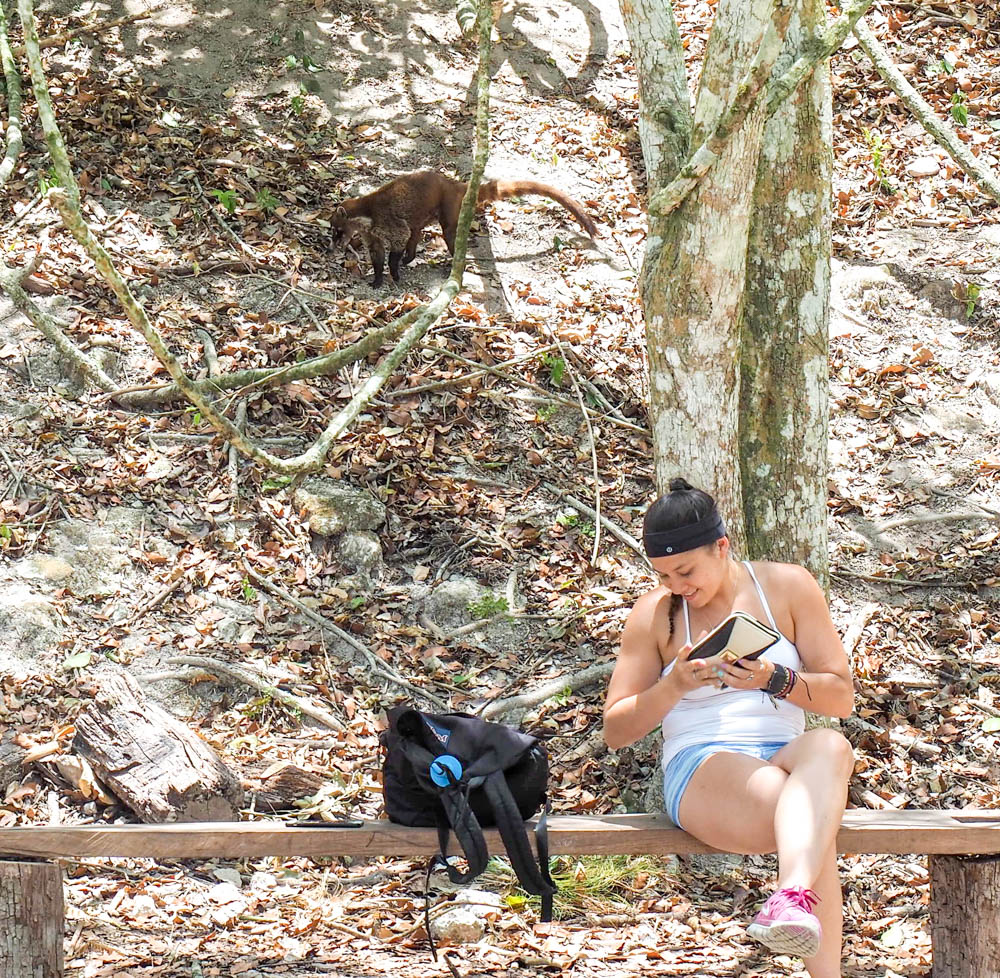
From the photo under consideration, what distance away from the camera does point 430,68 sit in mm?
9086

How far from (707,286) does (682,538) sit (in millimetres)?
1174

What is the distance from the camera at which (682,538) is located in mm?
3119

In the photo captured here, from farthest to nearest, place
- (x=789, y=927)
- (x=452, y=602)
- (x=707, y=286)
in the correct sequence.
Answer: (x=452, y=602), (x=707, y=286), (x=789, y=927)

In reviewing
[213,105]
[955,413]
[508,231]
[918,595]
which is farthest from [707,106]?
[213,105]

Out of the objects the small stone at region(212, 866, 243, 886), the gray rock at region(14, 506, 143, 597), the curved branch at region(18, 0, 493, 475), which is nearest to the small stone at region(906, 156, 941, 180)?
the curved branch at region(18, 0, 493, 475)

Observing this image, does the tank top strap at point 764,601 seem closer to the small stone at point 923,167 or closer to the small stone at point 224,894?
the small stone at point 224,894

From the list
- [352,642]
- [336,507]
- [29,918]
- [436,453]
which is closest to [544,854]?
[29,918]

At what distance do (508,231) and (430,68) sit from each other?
6.77ft

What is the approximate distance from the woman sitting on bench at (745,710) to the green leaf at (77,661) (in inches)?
101

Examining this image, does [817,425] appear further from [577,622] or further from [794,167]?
[577,622]

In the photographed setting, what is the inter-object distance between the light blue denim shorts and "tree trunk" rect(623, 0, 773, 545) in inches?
46.2

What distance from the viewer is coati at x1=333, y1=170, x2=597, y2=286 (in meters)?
7.11

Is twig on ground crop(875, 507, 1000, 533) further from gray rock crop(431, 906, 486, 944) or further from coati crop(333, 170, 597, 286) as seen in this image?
gray rock crop(431, 906, 486, 944)

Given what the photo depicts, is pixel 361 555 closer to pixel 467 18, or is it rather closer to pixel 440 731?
pixel 440 731
